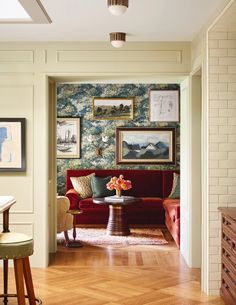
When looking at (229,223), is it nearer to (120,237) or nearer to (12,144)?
(12,144)

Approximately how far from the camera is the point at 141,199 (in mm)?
8844

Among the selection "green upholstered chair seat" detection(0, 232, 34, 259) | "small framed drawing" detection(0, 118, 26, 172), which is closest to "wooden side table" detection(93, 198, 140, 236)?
"small framed drawing" detection(0, 118, 26, 172)

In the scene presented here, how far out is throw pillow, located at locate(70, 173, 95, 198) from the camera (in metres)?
9.84

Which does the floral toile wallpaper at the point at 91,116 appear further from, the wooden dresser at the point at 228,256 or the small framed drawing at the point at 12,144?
the wooden dresser at the point at 228,256

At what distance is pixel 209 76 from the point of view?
509cm

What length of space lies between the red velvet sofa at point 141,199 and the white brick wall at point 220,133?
3476 mm

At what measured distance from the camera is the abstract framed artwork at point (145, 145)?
10.2 meters

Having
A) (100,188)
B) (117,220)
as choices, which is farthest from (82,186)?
(117,220)

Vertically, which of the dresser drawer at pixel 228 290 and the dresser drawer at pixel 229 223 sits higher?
the dresser drawer at pixel 229 223

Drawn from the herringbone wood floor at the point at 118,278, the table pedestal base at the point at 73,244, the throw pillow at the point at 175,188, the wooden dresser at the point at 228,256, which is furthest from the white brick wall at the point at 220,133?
the throw pillow at the point at 175,188

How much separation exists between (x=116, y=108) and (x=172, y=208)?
2828 mm

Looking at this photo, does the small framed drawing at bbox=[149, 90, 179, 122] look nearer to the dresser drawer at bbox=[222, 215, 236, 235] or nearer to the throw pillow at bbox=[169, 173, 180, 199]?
the throw pillow at bbox=[169, 173, 180, 199]

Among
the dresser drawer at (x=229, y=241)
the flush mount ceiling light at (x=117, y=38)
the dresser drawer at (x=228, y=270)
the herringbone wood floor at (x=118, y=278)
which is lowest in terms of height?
the herringbone wood floor at (x=118, y=278)

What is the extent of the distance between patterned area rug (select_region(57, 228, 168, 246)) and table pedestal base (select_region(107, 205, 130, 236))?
13 cm
